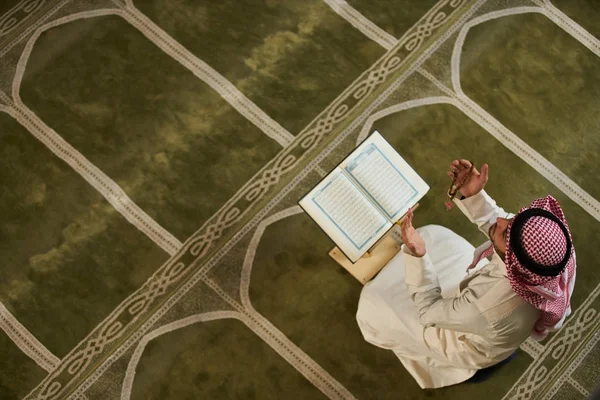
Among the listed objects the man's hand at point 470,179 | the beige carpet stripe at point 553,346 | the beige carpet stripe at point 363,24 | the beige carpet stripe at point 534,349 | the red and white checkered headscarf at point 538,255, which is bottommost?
the beige carpet stripe at point 553,346

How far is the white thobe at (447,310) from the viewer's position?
6.28 feet

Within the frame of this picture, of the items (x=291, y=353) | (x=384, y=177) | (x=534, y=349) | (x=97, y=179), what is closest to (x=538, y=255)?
(x=384, y=177)

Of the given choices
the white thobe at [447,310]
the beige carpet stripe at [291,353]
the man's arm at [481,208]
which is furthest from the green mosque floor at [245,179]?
the man's arm at [481,208]

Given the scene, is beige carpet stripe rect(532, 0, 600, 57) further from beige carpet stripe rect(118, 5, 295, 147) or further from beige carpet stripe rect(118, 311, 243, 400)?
beige carpet stripe rect(118, 311, 243, 400)

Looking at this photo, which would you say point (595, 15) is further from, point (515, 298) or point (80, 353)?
point (80, 353)

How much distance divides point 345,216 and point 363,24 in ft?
4.38

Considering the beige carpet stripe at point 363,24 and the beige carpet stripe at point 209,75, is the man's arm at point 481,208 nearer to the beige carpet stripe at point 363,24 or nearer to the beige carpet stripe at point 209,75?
the beige carpet stripe at point 209,75

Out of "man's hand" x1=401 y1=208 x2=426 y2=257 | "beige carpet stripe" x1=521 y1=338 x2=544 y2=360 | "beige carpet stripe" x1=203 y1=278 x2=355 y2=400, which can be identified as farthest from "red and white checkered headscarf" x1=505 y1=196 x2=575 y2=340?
"beige carpet stripe" x1=203 y1=278 x2=355 y2=400

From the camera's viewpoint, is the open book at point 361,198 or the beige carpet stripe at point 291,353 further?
the beige carpet stripe at point 291,353

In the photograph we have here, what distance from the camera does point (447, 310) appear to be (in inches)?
79.5

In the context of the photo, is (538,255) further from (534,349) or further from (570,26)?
(570,26)

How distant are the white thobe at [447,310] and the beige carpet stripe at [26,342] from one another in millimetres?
1533

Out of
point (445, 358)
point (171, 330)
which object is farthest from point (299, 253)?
point (445, 358)

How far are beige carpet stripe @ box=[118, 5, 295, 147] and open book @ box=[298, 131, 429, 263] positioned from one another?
0.72m
